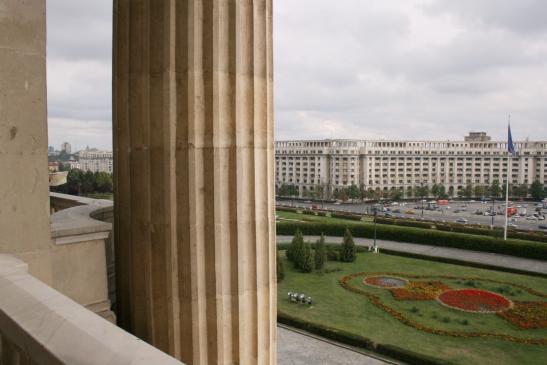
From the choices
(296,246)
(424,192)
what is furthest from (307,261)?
(424,192)

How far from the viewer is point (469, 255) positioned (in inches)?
1511

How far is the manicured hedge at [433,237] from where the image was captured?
37688 millimetres

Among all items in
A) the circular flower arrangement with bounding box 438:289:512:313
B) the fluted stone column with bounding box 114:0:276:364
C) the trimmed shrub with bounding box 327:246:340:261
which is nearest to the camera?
the fluted stone column with bounding box 114:0:276:364

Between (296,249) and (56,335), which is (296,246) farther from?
(56,335)

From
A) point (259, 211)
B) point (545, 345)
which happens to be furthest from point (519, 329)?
point (259, 211)

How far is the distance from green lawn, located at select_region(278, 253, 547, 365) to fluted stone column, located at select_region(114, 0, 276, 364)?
1630cm

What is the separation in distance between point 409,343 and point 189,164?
1811cm

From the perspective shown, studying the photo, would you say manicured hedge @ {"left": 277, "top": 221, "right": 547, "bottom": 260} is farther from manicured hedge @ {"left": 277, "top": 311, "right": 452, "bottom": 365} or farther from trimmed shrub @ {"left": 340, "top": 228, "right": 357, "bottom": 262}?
manicured hedge @ {"left": 277, "top": 311, "right": 452, "bottom": 365}

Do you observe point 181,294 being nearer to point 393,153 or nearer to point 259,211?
point 259,211

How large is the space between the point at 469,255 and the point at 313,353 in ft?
76.1

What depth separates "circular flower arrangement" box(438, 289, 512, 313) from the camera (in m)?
25.2

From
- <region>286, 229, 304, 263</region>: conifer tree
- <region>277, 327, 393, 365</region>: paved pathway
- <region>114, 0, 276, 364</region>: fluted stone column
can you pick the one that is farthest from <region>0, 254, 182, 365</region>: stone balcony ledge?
<region>286, 229, 304, 263</region>: conifer tree

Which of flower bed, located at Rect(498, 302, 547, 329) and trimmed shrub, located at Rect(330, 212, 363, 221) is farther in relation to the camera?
trimmed shrub, located at Rect(330, 212, 363, 221)

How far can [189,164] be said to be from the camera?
4.64 meters
